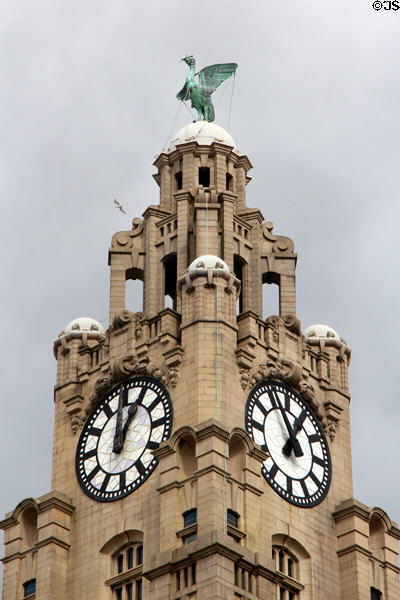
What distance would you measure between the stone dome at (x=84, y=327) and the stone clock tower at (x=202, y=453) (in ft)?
0.26

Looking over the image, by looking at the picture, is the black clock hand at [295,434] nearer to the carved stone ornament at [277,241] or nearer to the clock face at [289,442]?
the clock face at [289,442]

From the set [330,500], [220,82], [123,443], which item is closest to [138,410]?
[123,443]

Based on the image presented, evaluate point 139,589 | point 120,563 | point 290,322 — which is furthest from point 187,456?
point 290,322

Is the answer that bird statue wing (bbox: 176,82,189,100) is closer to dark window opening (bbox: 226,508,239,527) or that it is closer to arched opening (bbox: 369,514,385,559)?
arched opening (bbox: 369,514,385,559)

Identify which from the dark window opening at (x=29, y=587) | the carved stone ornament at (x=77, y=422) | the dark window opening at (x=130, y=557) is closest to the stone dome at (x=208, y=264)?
the carved stone ornament at (x=77, y=422)

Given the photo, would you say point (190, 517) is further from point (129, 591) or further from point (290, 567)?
point (290, 567)

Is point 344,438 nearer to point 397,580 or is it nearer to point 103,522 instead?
point 397,580

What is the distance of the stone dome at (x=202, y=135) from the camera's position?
247 feet

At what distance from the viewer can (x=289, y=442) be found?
66.9 meters

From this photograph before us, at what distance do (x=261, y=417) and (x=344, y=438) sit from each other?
4.44 m

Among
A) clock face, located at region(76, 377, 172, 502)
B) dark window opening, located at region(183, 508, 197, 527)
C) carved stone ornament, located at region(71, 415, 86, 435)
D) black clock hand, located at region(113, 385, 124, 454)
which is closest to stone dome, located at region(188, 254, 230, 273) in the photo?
clock face, located at region(76, 377, 172, 502)

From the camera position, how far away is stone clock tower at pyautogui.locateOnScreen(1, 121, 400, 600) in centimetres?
6275

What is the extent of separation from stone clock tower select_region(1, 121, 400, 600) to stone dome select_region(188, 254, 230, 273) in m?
0.10

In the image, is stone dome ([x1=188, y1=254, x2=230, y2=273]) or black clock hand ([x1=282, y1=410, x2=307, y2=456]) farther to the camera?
stone dome ([x1=188, y1=254, x2=230, y2=273])
